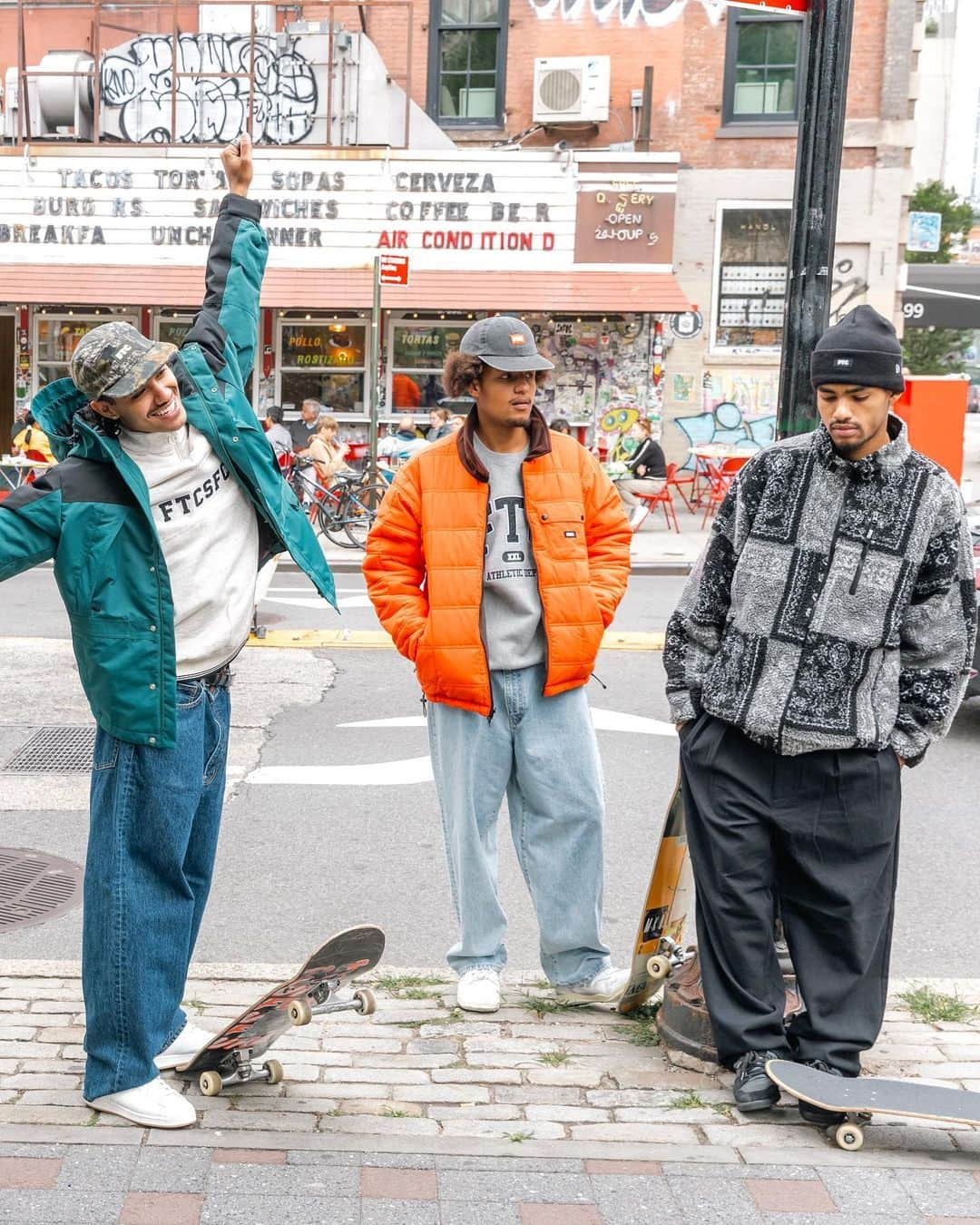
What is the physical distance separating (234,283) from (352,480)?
13235mm

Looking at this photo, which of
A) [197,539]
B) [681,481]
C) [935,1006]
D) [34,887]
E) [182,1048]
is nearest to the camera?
[197,539]

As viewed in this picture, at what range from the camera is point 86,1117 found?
3.60 m

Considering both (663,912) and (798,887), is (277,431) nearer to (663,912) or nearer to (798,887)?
(663,912)

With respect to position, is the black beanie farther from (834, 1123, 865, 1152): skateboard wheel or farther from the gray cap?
(834, 1123, 865, 1152): skateboard wheel

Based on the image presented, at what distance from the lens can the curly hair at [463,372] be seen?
4219mm

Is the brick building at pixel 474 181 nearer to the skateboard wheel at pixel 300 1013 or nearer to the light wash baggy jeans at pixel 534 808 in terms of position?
the light wash baggy jeans at pixel 534 808

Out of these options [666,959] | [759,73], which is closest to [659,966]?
[666,959]

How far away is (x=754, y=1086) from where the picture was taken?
12.0ft

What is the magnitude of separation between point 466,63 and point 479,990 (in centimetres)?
2025

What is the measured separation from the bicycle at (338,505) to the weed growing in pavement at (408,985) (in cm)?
1226

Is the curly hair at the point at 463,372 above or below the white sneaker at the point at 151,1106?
above

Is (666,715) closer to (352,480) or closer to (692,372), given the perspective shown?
(352,480)

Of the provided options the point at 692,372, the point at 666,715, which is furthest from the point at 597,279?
the point at 666,715

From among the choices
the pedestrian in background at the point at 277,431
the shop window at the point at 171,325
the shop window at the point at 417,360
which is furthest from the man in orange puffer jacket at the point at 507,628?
the shop window at the point at 171,325
